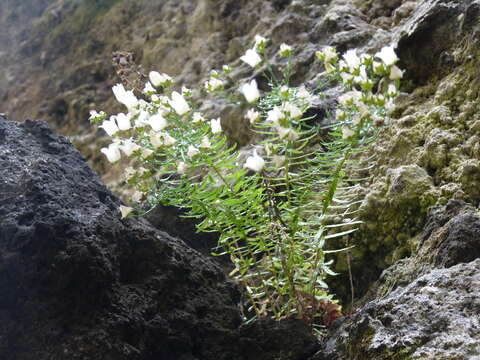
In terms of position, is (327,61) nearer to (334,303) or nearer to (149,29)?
(334,303)

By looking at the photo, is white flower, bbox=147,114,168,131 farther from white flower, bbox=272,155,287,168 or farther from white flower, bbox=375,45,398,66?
white flower, bbox=375,45,398,66

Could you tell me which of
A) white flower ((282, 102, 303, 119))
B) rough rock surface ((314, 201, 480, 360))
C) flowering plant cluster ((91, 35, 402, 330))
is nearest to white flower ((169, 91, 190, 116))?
flowering plant cluster ((91, 35, 402, 330))

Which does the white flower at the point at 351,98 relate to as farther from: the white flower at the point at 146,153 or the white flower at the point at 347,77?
the white flower at the point at 146,153

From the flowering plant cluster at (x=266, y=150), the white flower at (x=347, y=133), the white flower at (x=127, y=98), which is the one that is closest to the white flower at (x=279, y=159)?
the flowering plant cluster at (x=266, y=150)

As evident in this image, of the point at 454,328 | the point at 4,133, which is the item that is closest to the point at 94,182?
the point at 4,133

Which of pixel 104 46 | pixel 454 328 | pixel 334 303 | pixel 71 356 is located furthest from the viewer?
pixel 104 46

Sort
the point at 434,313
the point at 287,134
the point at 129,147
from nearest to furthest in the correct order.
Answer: the point at 434,313 → the point at 287,134 → the point at 129,147

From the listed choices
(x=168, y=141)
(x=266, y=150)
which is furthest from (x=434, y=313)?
(x=168, y=141)

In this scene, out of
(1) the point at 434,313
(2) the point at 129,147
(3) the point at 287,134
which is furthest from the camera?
(2) the point at 129,147

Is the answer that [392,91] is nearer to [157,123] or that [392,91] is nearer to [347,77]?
[347,77]
